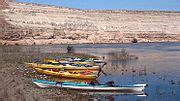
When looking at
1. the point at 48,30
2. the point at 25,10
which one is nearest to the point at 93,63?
the point at 48,30

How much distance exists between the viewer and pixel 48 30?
62.0 metres

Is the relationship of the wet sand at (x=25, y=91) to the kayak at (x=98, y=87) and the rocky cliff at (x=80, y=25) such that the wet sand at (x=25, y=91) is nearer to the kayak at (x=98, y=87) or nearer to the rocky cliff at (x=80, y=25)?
the kayak at (x=98, y=87)

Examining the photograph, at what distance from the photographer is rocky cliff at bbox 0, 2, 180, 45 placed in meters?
58.3

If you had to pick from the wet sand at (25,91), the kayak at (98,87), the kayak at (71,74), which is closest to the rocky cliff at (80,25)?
the kayak at (71,74)

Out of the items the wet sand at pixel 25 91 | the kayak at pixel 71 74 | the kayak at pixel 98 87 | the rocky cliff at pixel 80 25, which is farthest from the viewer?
the rocky cliff at pixel 80 25

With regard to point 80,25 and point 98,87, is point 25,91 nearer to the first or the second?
point 98,87

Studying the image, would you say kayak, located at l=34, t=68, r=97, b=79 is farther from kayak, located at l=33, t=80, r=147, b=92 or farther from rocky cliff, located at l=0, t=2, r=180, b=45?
rocky cliff, located at l=0, t=2, r=180, b=45

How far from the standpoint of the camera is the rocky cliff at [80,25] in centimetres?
5831

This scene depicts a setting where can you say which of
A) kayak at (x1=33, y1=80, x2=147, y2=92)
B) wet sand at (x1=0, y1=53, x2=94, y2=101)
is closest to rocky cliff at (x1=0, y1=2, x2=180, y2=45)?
wet sand at (x1=0, y1=53, x2=94, y2=101)

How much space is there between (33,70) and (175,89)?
25.3ft

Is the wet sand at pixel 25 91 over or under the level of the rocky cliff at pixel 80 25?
under

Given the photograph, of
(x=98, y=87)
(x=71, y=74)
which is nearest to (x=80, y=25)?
(x=71, y=74)

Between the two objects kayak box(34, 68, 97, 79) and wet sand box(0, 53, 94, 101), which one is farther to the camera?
kayak box(34, 68, 97, 79)

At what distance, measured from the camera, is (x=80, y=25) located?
68.4 m
